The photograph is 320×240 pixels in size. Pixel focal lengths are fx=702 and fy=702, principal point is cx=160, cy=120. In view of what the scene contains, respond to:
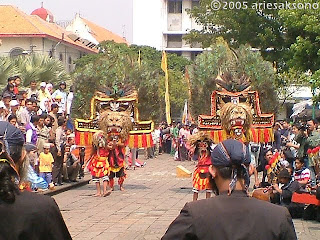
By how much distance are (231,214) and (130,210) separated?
9085 mm

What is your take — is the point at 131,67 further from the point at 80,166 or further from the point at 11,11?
the point at 11,11

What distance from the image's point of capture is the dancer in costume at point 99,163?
15.0m

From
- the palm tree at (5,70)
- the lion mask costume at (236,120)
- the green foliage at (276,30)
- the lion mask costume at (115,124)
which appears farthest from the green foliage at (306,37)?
the palm tree at (5,70)

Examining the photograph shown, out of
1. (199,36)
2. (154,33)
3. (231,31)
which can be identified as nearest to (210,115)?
(231,31)

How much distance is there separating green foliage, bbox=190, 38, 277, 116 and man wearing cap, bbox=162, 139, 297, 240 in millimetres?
12264

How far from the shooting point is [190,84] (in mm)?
16812

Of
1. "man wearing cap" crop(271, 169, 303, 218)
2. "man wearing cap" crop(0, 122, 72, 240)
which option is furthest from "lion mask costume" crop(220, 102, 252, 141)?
"man wearing cap" crop(0, 122, 72, 240)

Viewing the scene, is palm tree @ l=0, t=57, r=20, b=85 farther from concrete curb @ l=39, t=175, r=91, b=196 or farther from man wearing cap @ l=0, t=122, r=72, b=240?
man wearing cap @ l=0, t=122, r=72, b=240

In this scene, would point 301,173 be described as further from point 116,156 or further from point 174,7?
point 174,7

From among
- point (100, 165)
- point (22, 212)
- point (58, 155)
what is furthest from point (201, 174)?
point (22, 212)

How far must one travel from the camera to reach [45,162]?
14406 millimetres

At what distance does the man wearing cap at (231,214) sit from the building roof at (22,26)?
48.0 meters

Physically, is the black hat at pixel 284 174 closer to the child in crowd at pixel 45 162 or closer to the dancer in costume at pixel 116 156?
the dancer in costume at pixel 116 156

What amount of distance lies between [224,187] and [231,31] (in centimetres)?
2571
